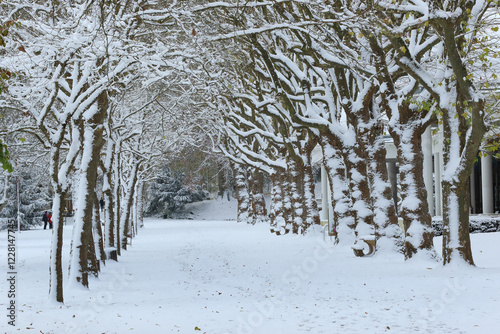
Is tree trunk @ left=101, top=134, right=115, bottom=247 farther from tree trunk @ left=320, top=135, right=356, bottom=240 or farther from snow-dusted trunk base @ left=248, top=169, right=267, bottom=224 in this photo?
snow-dusted trunk base @ left=248, top=169, right=267, bottom=224

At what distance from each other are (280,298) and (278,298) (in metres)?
0.04

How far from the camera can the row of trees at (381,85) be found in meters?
10.9

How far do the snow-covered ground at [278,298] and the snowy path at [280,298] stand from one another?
16 millimetres

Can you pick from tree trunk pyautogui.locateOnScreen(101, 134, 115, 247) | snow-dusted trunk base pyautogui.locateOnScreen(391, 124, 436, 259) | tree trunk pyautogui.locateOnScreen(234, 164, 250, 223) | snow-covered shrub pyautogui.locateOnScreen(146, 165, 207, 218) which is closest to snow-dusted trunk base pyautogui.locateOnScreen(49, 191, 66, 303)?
tree trunk pyautogui.locateOnScreen(101, 134, 115, 247)

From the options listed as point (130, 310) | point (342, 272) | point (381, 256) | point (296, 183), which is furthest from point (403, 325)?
point (296, 183)

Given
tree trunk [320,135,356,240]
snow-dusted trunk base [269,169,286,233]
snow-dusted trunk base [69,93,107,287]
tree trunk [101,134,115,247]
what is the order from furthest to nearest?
1. snow-dusted trunk base [269,169,286,233]
2. tree trunk [320,135,356,240]
3. tree trunk [101,134,115,247]
4. snow-dusted trunk base [69,93,107,287]

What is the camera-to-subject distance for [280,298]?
1058 cm

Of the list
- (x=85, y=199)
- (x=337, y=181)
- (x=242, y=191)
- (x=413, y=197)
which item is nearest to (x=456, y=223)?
(x=413, y=197)

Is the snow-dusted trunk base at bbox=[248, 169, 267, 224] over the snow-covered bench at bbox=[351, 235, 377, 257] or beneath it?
over

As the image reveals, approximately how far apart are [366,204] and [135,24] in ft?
26.0

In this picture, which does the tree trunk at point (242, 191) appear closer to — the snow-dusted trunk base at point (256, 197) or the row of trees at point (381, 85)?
the snow-dusted trunk base at point (256, 197)

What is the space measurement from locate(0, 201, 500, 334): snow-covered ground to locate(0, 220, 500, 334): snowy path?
0.02 m

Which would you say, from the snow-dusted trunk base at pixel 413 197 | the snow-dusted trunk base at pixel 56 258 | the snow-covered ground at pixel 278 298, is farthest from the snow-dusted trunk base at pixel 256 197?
the snow-dusted trunk base at pixel 56 258

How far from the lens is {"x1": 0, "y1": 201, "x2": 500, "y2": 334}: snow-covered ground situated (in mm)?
8250
